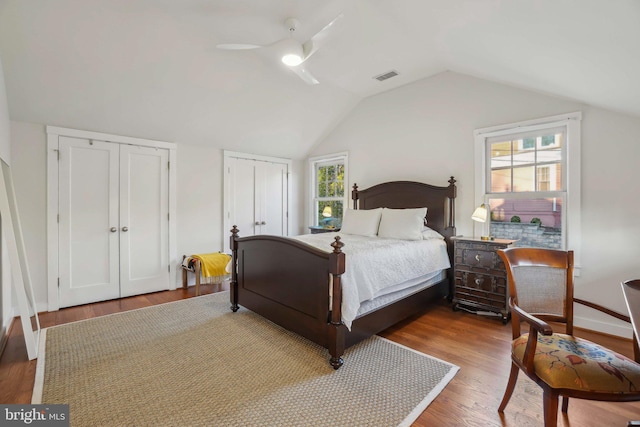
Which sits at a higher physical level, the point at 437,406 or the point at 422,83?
the point at 422,83

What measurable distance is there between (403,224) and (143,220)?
3.57 meters

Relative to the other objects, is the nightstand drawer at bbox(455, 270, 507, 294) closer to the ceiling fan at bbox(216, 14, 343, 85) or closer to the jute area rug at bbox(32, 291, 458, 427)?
the jute area rug at bbox(32, 291, 458, 427)

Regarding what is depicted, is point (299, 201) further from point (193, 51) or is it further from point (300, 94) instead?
point (193, 51)

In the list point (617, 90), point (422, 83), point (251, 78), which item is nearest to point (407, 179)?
point (422, 83)

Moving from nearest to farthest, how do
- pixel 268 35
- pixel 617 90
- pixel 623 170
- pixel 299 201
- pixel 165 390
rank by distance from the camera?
pixel 165 390 < pixel 617 90 < pixel 623 170 < pixel 268 35 < pixel 299 201

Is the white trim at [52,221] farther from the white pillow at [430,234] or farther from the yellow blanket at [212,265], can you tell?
the white pillow at [430,234]

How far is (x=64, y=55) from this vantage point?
2.77 meters

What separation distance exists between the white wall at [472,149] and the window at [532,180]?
9 cm

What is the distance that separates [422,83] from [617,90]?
219cm

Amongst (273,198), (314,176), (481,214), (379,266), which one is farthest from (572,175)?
(273,198)

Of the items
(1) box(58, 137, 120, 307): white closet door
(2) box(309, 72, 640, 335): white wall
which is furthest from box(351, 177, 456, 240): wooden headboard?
(1) box(58, 137, 120, 307): white closet door

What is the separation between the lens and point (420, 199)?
159 inches

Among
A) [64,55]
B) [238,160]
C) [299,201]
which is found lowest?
[299,201]

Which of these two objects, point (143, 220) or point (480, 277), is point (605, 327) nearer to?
point (480, 277)
